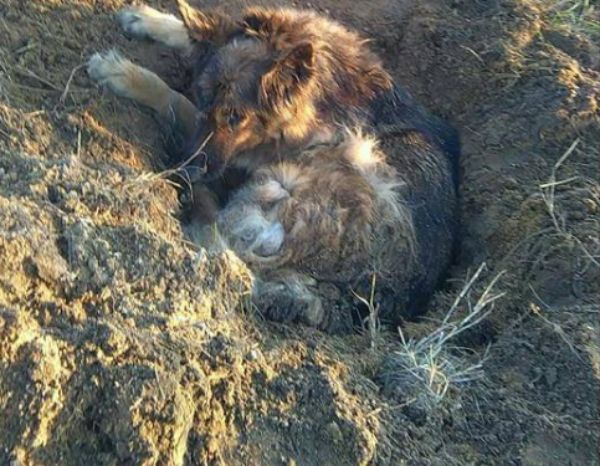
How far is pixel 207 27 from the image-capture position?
213 inches

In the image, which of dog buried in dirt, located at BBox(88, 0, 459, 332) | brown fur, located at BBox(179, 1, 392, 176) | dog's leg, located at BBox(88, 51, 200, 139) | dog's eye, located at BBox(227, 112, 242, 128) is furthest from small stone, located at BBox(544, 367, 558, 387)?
dog's leg, located at BBox(88, 51, 200, 139)

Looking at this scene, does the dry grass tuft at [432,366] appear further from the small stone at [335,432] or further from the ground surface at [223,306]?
the small stone at [335,432]

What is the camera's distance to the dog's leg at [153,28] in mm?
5652

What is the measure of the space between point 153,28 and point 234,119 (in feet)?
3.44

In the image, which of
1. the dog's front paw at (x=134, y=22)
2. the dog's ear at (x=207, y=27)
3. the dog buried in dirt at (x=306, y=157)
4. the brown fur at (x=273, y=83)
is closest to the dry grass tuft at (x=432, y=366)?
the dog buried in dirt at (x=306, y=157)

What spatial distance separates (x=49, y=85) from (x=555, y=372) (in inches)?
123

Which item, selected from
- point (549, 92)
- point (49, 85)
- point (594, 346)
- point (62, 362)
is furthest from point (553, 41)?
point (62, 362)

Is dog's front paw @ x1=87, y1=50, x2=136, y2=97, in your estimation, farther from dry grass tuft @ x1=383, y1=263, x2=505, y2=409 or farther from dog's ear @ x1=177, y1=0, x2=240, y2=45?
dry grass tuft @ x1=383, y1=263, x2=505, y2=409

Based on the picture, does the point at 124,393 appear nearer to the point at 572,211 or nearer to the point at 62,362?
the point at 62,362

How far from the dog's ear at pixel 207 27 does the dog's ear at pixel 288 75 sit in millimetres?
471

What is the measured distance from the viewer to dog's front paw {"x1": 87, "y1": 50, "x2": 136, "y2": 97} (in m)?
5.14

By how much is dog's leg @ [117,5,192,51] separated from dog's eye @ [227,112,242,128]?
2.66 ft

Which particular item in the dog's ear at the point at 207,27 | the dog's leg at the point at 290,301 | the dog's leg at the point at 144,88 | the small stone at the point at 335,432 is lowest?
the dog's leg at the point at 290,301

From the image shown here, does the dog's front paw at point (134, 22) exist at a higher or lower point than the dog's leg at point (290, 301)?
higher
